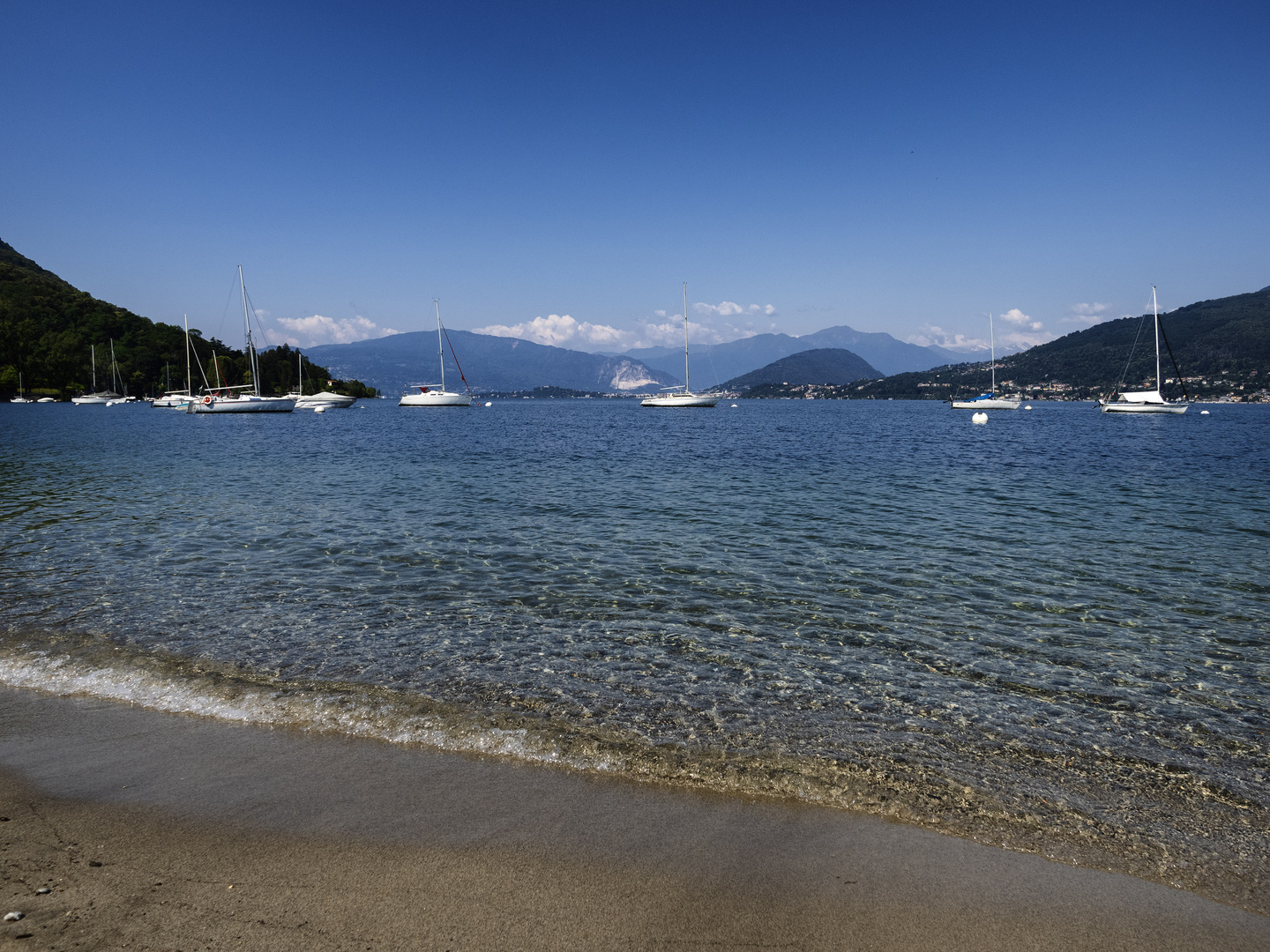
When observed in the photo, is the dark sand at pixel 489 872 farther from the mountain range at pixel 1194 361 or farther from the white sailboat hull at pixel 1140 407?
the mountain range at pixel 1194 361

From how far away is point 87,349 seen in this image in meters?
161

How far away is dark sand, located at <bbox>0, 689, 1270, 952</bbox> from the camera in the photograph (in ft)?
11.8

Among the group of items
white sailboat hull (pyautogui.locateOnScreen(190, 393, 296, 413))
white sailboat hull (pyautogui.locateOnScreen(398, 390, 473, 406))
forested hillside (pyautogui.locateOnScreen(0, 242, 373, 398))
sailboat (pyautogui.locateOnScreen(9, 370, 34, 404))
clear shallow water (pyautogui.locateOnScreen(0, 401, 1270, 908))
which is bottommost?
clear shallow water (pyautogui.locateOnScreen(0, 401, 1270, 908))

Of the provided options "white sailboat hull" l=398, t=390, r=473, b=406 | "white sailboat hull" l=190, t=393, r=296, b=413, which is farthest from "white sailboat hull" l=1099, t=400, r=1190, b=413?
"white sailboat hull" l=190, t=393, r=296, b=413

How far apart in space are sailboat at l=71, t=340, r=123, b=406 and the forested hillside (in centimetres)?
170

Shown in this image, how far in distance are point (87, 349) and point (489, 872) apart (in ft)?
680

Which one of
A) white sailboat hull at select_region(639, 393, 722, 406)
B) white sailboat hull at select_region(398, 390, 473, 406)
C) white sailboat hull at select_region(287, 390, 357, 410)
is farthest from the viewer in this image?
white sailboat hull at select_region(398, 390, 473, 406)

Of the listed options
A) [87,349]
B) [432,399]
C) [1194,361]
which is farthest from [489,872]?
[1194,361]

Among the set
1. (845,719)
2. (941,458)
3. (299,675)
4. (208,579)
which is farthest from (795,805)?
(941,458)

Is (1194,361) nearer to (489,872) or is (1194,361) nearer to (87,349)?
(489,872)

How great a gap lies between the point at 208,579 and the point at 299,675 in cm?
564

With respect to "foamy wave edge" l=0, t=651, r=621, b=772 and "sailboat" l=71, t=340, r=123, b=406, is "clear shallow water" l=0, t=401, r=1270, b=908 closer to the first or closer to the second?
"foamy wave edge" l=0, t=651, r=621, b=772

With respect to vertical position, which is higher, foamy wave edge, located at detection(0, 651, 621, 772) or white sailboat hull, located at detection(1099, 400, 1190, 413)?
white sailboat hull, located at detection(1099, 400, 1190, 413)

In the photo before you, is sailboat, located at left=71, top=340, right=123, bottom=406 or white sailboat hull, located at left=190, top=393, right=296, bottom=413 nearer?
white sailboat hull, located at left=190, top=393, right=296, bottom=413
